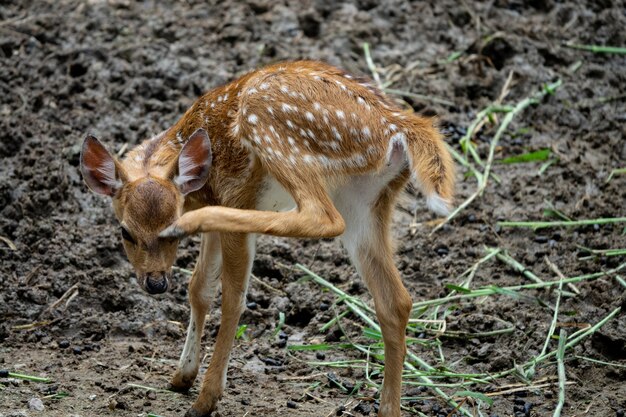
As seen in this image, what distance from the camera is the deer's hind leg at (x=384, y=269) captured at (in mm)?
5895

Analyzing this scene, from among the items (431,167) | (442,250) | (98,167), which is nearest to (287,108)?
(431,167)

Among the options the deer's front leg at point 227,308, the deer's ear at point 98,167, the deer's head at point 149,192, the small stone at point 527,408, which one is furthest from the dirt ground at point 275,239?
the deer's ear at point 98,167

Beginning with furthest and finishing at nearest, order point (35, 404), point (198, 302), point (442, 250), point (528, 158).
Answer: point (528, 158) → point (442, 250) → point (198, 302) → point (35, 404)

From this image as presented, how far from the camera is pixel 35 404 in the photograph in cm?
573

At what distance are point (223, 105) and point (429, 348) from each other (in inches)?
82.8

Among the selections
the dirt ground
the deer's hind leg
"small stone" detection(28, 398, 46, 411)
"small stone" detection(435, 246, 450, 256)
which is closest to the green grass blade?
the dirt ground

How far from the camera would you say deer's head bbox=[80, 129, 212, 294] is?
18.4 feet

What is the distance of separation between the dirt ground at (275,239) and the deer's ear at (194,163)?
4.17ft

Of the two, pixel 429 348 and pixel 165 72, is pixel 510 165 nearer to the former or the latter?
pixel 429 348

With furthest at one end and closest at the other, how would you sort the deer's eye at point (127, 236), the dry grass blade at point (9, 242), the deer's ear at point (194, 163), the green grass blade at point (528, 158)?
1. the green grass blade at point (528, 158)
2. the dry grass blade at point (9, 242)
3. the deer's ear at point (194, 163)
4. the deer's eye at point (127, 236)

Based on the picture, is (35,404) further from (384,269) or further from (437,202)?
(437,202)

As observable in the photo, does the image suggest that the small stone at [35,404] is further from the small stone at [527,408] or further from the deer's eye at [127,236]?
the small stone at [527,408]

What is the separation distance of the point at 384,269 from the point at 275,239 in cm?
200

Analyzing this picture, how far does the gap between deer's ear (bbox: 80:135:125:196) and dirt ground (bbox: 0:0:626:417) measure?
3.97ft
